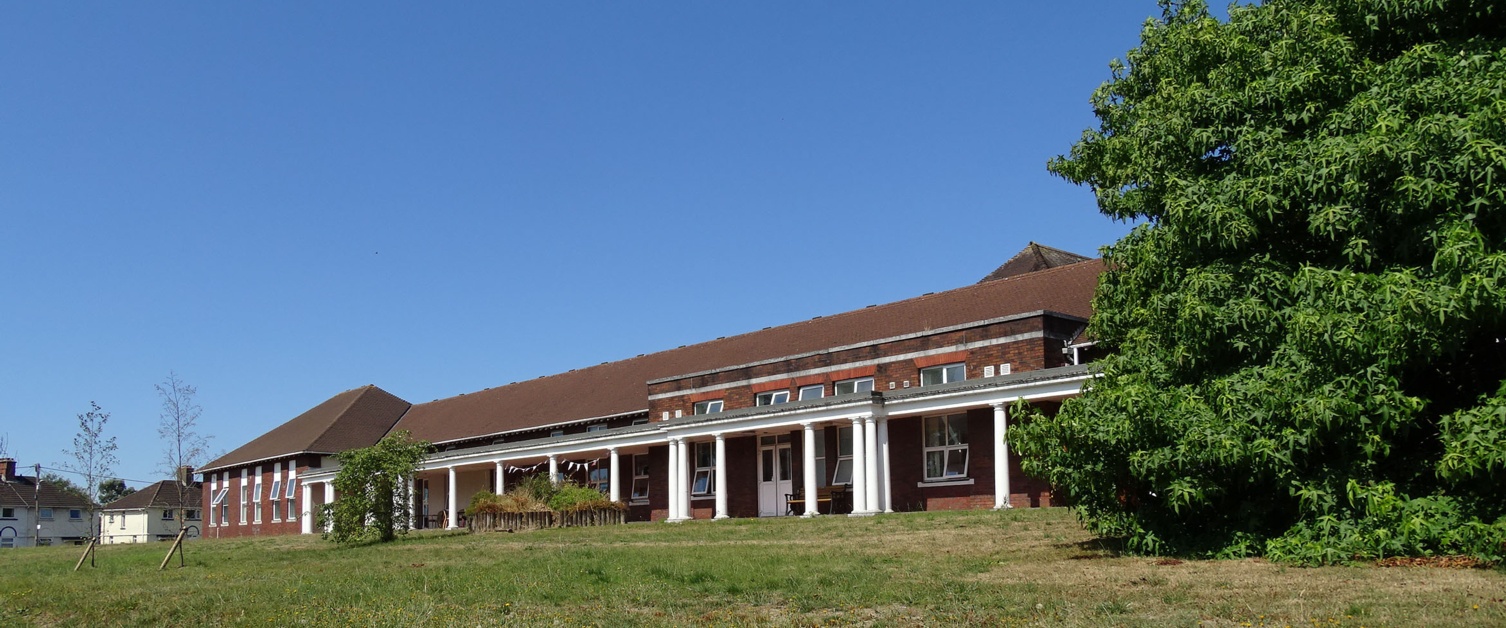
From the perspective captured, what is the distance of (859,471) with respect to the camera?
2717 centimetres

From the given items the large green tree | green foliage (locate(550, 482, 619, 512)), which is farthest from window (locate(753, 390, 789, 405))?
the large green tree

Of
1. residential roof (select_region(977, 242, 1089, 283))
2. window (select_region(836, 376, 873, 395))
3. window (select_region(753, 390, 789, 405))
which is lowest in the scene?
window (select_region(753, 390, 789, 405))

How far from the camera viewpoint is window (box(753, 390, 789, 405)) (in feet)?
108

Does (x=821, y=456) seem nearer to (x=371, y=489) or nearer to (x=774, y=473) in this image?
(x=774, y=473)

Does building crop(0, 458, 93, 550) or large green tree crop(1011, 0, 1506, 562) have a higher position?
large green tree crop(1011, 0, 1506, 562)

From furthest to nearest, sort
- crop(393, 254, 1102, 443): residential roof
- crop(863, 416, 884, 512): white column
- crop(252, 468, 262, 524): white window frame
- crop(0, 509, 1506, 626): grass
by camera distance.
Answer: crop(252, 468, 262, 524): white window frame < crop(393, 254, 1102, 443): residential roof < crop(863, 416, 884, 512): white column < crop(0, 509, 1506, 626): grass

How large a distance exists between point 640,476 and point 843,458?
9.60 metres

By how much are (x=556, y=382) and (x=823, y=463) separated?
1960 centimetres

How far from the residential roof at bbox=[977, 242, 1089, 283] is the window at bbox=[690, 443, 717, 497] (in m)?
9.49

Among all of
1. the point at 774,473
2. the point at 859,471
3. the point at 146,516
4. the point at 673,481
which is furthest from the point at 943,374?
the point at 146,516

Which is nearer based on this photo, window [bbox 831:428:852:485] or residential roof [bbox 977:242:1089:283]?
window [bbox 831:428:852:485]

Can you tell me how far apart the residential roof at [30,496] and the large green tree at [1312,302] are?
327 feet

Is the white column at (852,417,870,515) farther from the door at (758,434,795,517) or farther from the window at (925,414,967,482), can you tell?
the door at (758,434,795,517)

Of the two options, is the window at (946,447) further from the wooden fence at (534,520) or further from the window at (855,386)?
the wooden fence at (534,520)
